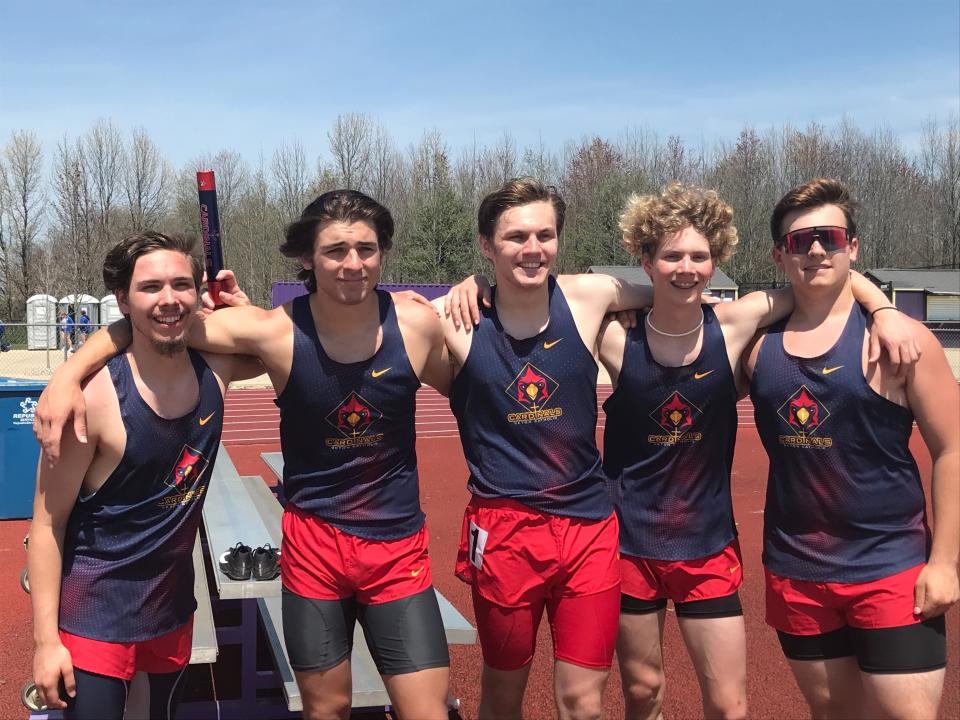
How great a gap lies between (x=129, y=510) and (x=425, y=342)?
1110 millimetres

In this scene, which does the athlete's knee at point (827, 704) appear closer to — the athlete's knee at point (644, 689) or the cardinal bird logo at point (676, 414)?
the athlete's knee at point (644, 689)

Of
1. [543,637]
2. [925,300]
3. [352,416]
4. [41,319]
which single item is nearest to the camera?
[352,416]

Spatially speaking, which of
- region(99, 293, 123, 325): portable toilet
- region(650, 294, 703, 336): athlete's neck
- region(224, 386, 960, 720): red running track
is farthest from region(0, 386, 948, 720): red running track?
region(99, 293, 123, 325): portable toilet

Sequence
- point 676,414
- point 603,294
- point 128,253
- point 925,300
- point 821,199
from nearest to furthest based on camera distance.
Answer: point 128,253 → point 821,199 → point 676,414 → point 603,294 → point 925,300

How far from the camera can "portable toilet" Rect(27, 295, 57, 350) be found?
103ft

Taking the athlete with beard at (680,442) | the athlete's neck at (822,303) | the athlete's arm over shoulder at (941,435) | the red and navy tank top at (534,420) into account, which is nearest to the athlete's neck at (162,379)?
the red and navy tank top at (534,420)

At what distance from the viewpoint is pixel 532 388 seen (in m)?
3.05

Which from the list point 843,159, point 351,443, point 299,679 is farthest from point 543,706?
point 843,159

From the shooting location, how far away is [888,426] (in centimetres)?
287

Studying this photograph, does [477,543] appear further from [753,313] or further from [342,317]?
[753,313]

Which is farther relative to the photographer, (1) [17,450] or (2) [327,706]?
(1) [17,450]

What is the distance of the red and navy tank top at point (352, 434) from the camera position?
293cm

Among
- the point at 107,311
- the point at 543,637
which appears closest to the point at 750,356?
the point at 543,637

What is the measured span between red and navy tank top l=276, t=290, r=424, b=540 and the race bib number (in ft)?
0.74
